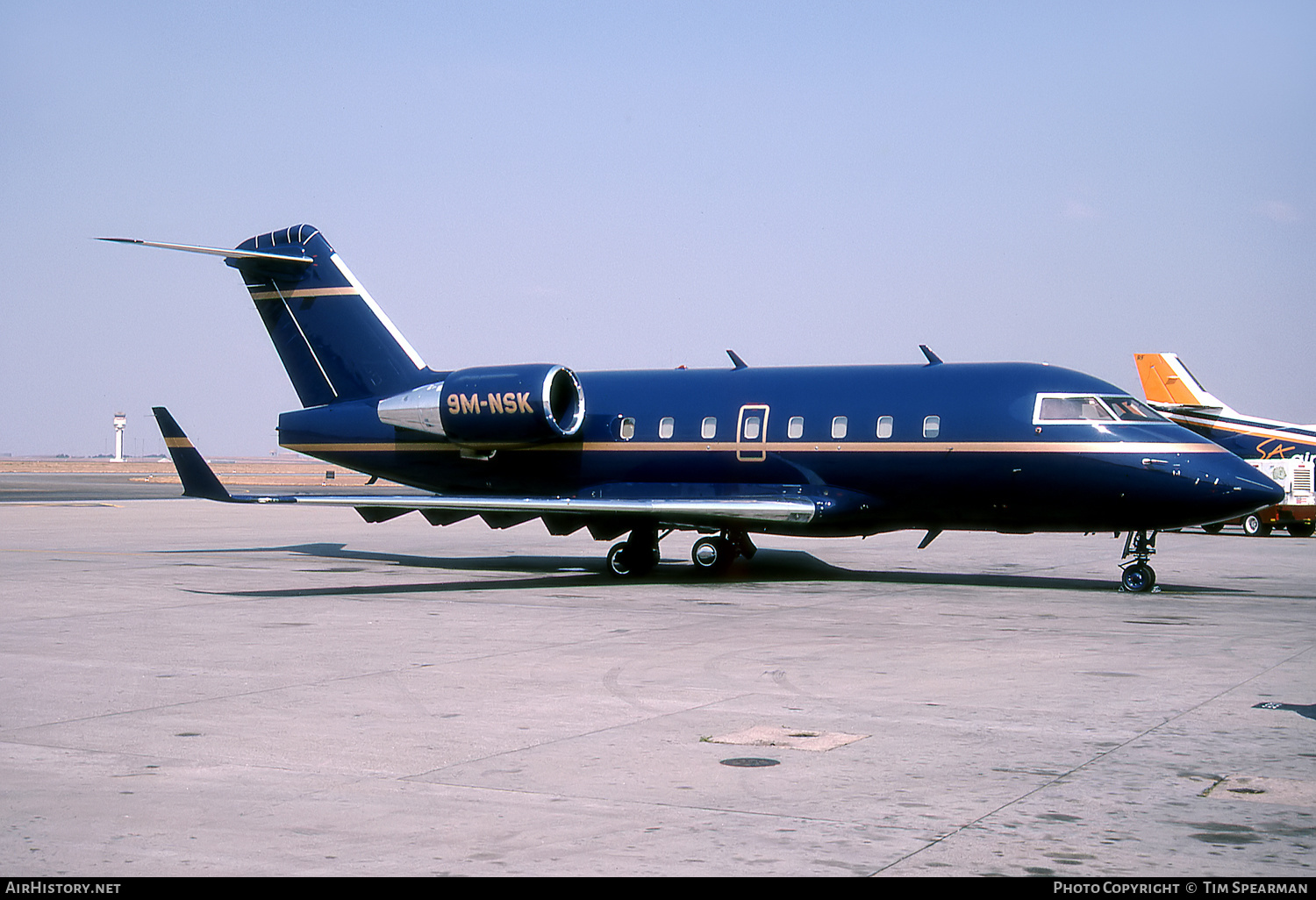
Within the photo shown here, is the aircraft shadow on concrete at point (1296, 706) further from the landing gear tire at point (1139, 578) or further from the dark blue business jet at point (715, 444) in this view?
the landing gear tire at point (1139, 578)

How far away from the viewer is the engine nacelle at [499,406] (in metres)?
22.7

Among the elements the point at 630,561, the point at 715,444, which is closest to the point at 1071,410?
the point at 715,444

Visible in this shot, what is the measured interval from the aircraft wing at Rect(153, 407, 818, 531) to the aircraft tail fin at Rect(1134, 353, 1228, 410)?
100 feet

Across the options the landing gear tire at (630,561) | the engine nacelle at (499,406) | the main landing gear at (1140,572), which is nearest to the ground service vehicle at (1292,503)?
the main landing gear at (1140,572)

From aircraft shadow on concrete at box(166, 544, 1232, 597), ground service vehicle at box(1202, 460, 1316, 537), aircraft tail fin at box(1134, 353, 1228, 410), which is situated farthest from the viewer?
aircraft tail fin at box(1134, 353, 1228, 410)

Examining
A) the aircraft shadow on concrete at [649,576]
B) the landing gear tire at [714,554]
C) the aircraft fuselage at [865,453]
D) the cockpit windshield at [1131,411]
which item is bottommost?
the aircraft shadow on concrete at [649,576]

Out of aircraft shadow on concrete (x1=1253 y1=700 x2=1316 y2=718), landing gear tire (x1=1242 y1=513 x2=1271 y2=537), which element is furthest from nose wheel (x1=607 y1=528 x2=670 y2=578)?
landing gear tire (x1=1242 y1=513 x2=1271 y2=537)

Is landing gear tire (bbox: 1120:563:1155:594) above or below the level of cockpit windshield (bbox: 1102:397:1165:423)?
below

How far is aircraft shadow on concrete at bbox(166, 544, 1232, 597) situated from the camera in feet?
66.2

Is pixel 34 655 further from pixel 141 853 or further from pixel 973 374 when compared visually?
pixel 973 374

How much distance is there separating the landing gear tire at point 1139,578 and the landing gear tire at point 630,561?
309 inches

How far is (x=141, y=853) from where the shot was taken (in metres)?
6.04

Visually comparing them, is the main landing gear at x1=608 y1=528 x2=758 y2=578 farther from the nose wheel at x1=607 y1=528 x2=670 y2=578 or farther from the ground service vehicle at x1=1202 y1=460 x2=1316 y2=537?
the ground service vehicle at x1=1202 y1=460 x2=1316 y2=537

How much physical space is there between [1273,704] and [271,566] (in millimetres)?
18529
